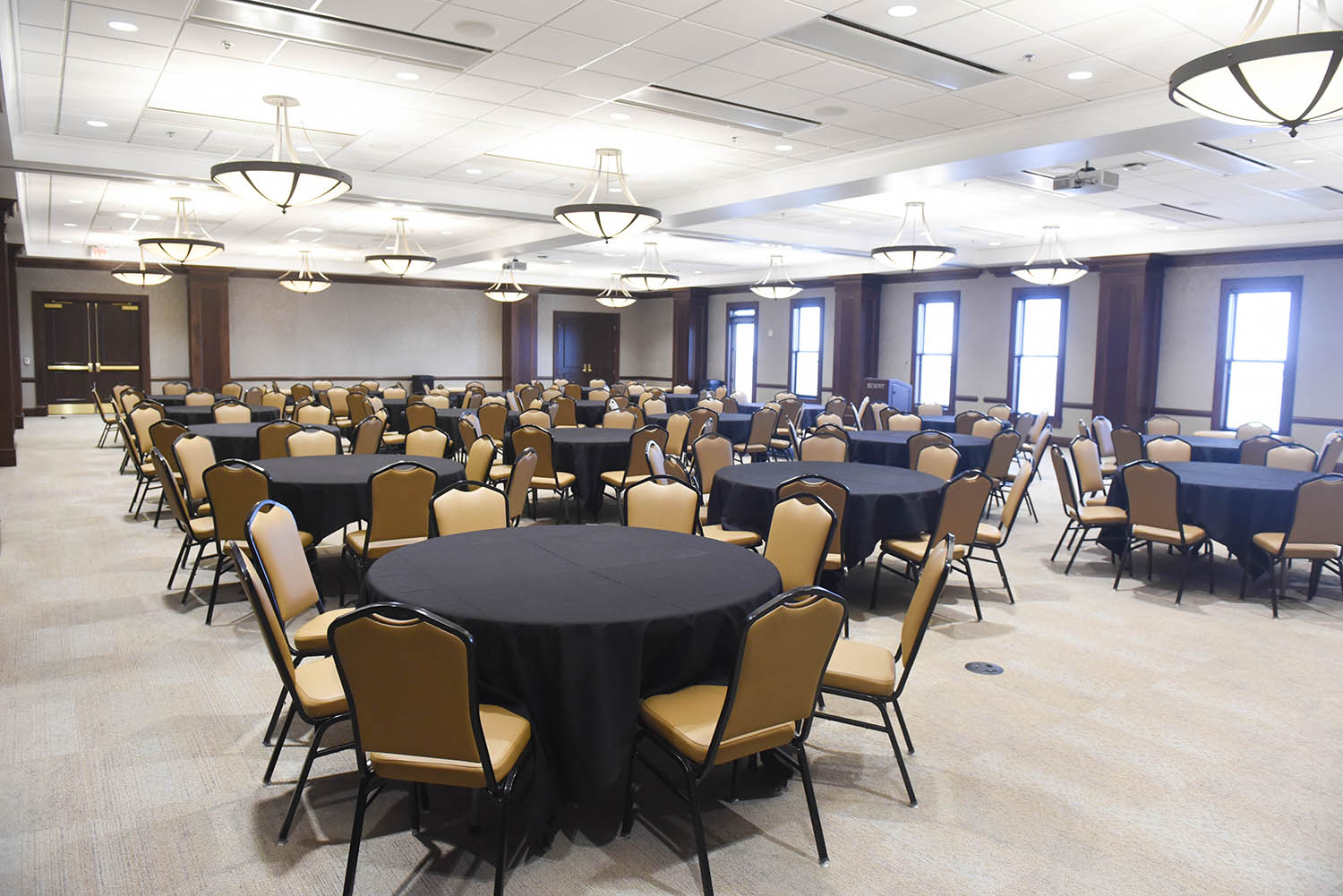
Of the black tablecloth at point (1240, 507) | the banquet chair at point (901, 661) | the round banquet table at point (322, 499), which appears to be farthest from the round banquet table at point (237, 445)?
the black tablecloth at point (1240, 507)

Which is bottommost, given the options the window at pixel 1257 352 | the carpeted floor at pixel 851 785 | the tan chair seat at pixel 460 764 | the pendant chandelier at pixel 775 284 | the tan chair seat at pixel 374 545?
the carpeted floor at pixel 851 785

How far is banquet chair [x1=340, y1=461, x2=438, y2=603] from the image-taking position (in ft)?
16.2

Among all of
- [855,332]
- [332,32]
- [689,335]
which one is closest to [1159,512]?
[332,32]

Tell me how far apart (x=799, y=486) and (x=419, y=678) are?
119 inches

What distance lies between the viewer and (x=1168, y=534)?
6070mm

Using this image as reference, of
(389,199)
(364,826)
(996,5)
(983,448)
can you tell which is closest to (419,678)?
(364,826)

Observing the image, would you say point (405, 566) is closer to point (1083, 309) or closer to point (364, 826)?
point (364, 826)

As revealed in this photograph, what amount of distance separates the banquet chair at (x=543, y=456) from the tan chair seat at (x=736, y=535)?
2315 mm

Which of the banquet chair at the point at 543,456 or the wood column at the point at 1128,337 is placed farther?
the wood column at the point at 1128,337

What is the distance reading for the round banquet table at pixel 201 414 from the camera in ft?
34.5

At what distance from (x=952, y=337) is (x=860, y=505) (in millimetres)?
12084

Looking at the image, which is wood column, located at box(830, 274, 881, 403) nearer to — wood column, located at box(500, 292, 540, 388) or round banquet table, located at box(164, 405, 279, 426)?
wood column, located at box(500, 292, 540, 388)

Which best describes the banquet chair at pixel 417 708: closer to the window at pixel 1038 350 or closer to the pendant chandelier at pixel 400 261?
the pendant chandelier at pixel 400 261

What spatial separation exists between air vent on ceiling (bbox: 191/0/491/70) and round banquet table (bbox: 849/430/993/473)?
190 inches
